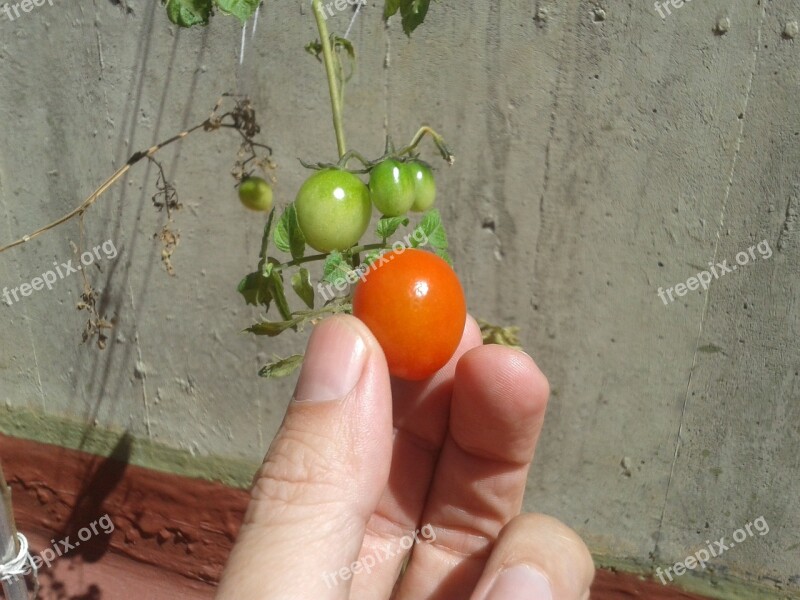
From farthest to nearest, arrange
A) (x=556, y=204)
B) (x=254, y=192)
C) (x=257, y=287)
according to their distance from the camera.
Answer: (x=556, y=204)
(x=254, y=192)
(x=257, y=287)

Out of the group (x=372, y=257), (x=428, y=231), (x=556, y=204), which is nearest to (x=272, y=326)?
(x=372, y=257)

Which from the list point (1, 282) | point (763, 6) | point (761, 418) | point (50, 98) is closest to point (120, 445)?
point (1, 282)

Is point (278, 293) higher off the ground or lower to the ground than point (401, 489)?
higher

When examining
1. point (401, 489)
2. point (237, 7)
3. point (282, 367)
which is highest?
point (237, 7)

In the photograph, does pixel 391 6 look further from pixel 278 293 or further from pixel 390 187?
pixel 278 293

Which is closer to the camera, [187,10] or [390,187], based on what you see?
[390,187]

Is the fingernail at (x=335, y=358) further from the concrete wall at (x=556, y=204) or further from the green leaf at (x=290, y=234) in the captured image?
the concrete wall at (x=556, y=204)

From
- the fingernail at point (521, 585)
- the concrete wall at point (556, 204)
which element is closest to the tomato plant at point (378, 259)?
the fingernail at point (521, 585)
